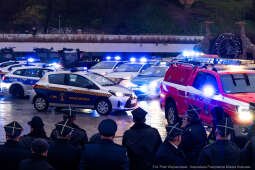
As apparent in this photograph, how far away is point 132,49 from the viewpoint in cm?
4756

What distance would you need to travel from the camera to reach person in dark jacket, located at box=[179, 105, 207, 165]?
24.5ft

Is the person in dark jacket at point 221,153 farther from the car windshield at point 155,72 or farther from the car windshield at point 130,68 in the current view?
the car windshield at point 130,68

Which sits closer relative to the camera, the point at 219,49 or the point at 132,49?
the point at 219,49

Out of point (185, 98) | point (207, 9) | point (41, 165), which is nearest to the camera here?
point (41, 165)

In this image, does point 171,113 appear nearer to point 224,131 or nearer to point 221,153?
point 224,131

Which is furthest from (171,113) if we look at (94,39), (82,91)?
(94,39)

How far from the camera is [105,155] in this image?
562cm

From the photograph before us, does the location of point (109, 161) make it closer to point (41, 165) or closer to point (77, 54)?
point (41, 165)

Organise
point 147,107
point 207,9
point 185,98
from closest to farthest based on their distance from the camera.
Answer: point 185,98 < point 147,107 < point 207,9

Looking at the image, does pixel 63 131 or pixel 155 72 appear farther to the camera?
pixel 155 72

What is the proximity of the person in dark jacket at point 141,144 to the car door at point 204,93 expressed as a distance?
220 inches

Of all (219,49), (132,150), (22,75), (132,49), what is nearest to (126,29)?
(132,49)

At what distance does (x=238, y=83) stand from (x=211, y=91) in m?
0.73

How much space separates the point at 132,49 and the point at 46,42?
26.6 ft
